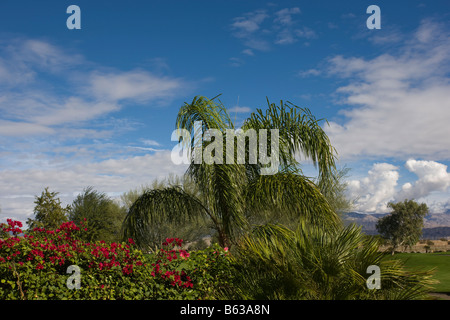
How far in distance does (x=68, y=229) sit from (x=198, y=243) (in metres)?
24.5

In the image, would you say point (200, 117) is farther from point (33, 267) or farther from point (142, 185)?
point (142, 185)

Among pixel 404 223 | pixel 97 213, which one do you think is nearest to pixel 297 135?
pixel 97 213

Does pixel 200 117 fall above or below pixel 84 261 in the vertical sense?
above

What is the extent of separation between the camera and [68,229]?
819 cm

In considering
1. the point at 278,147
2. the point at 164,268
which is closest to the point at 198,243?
the point at 278,147

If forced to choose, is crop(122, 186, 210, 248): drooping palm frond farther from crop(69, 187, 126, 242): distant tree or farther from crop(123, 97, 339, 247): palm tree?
→ crop(69, 187, 126, 242): distant tree

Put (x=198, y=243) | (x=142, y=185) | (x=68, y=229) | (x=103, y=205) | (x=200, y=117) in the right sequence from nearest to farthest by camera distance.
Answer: (x=68, y=229), (x=200, y=117), (x=103, y=205), (x=142, y=185), (x=198, y=243)

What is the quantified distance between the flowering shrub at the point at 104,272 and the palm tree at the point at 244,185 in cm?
212

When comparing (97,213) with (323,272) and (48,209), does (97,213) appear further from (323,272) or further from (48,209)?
(323,272)

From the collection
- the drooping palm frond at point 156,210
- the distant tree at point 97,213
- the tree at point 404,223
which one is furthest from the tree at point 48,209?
the tree at point 404,223

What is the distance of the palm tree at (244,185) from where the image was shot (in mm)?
8789

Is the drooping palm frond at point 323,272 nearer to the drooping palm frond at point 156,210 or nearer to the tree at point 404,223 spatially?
the drooping palm frond at point 156,210

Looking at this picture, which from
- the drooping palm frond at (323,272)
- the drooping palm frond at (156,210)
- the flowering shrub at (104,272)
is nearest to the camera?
the drooping palm frond at (323,272)

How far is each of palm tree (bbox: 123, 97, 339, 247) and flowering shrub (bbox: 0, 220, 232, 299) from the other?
2116 mm
